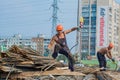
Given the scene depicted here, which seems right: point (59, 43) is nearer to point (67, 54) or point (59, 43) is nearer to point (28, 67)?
point (67, 54)

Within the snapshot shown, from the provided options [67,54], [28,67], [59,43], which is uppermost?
[59,43]

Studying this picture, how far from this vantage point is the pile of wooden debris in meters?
10.2

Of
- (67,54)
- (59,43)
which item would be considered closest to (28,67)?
(59,43)

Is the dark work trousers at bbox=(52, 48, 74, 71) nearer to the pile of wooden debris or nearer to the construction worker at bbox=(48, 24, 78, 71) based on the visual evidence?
the construction worker at bbox=(48, 24, 78, 71)

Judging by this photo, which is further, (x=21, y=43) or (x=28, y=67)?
(x=21, y=43)

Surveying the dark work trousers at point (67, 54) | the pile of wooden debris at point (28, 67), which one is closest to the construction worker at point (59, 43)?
the dark work trousers at point (67, 54)

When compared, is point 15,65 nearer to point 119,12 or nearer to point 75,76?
point 75,76

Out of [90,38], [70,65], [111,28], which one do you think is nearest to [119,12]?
[111,28]

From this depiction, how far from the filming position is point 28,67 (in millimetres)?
10578

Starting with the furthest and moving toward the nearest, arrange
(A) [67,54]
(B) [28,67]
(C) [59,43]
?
(A) [67,54] → (C) [59,43] → (B) [28,67]

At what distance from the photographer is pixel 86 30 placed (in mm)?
88562

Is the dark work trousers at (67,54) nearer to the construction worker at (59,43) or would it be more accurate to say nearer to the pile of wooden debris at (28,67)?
the construction worker at (59,43)

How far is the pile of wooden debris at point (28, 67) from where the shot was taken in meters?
10.2

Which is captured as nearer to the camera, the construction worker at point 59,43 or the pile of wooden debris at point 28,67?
the pile of wooden debris at point 28,67
